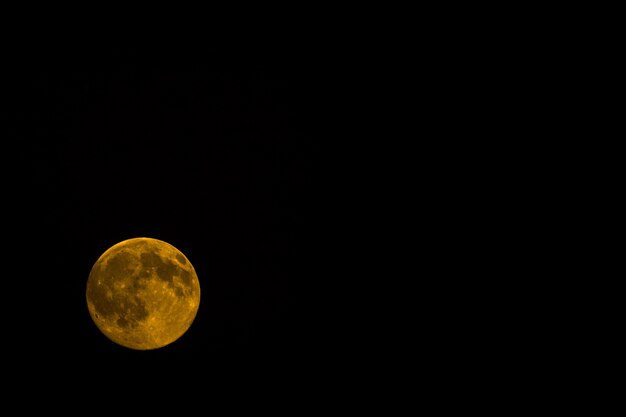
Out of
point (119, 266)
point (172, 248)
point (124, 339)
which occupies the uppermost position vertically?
point (172, 248)

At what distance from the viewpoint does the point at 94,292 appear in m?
3.36

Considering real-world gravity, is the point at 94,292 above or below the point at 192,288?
below

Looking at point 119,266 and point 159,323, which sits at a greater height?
point 119,266

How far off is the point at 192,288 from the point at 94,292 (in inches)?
27.5

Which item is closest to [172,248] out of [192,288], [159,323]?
[192,288]

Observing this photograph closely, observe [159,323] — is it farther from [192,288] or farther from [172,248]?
[172,248]

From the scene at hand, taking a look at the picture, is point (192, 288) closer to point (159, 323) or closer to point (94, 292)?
point (159, 323)

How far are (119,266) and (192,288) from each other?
0.57 meters

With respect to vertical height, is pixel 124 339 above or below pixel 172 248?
below

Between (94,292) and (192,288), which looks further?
(192,288)

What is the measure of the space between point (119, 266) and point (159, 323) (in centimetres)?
50

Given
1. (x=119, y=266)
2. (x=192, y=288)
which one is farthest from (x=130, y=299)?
(x=192, y=288)

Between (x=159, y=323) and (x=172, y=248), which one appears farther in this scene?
(x=172, y=248)

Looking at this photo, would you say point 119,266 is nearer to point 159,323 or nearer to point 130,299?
point 130,299
